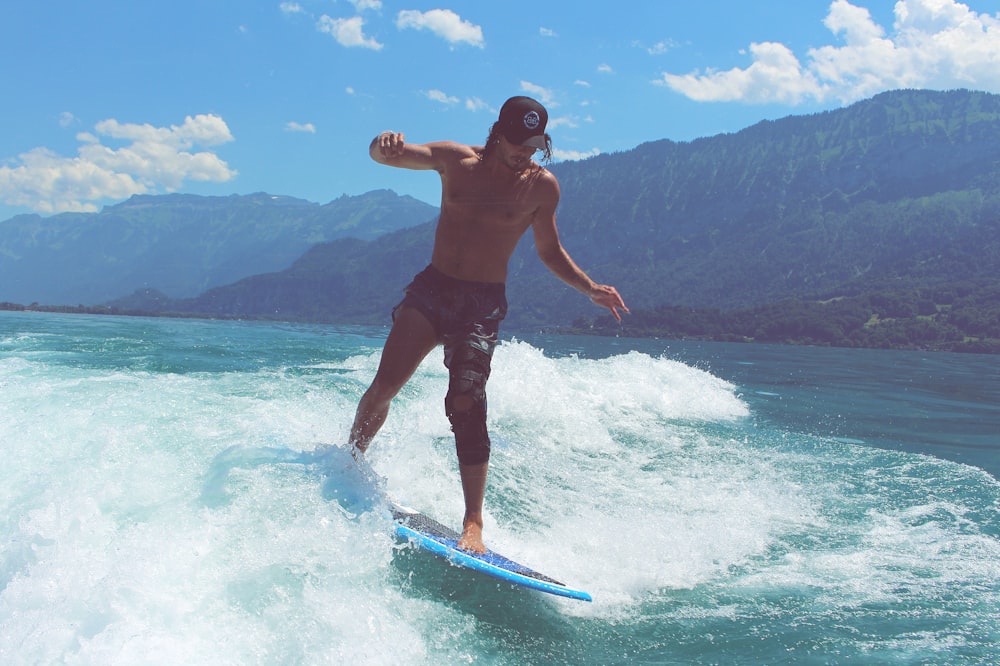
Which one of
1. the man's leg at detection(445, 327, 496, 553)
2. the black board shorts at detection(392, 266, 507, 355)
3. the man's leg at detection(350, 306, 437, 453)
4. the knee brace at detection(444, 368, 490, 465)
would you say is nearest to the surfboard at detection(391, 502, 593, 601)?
the man's leg at detection(445, 327, 496, 553)

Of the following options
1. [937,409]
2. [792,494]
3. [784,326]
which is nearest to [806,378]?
[937,409]

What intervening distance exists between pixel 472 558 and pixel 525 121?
8.91ft

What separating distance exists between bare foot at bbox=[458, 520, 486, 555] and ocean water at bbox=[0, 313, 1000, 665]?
6.5 inches

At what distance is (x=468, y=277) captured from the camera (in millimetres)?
4867

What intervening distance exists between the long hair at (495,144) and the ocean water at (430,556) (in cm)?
234

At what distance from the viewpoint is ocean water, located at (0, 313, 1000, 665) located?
3.11m

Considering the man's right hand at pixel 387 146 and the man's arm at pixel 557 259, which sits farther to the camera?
the man's arm at pixel 557 259

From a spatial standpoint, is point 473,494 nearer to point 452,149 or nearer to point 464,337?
point 464,337

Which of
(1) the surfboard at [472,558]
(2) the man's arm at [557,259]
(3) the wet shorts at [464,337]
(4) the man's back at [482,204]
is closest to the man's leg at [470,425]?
(3) the wet shorts at [464,337]

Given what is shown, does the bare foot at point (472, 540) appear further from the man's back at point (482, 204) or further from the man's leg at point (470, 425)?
the man's back at point (482, 204)

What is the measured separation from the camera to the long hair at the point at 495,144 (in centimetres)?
464

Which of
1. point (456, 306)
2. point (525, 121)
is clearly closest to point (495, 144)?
point (525, 121)

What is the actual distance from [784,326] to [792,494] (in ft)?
440

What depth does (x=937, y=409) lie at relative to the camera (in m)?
18.1
